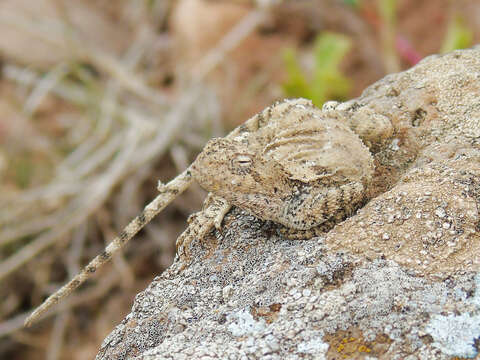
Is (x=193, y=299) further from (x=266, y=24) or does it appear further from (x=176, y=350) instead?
(x=266, y=24)

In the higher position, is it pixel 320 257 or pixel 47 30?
pixel 47 30

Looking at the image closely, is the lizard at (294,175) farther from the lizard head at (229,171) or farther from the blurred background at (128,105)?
the blurred background at (128,105)

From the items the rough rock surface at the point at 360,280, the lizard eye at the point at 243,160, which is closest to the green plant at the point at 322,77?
the rough rock surface at the point at 360,280

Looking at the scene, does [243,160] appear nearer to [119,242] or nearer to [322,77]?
[119,242]

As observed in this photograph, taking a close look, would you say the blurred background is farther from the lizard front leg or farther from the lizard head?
the lizard head

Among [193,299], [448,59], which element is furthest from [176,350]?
[448,59]

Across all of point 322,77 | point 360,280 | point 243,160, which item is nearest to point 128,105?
point 322,77
